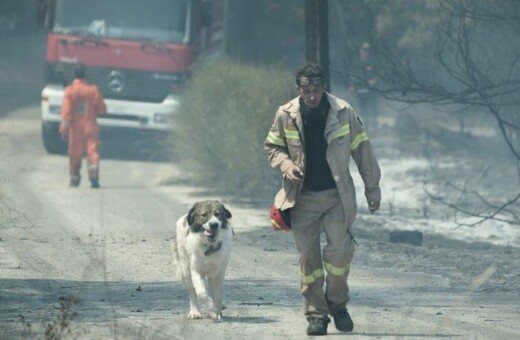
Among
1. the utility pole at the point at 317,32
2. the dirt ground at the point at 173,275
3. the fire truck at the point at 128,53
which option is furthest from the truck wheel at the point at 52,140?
the utility pole at the point at 317,32

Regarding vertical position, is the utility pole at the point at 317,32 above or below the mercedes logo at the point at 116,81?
above

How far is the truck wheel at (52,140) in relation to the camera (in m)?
25.4

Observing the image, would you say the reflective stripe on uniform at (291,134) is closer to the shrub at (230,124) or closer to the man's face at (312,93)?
the man's face at (312,93)

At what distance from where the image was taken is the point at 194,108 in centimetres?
2280

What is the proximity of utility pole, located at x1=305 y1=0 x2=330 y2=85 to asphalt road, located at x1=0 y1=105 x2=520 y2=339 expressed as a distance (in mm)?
2171

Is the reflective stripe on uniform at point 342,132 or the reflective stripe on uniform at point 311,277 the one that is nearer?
the reflective stripe on uniform at point 342,132

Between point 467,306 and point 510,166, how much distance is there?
1657cm

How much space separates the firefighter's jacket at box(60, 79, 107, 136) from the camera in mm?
21078

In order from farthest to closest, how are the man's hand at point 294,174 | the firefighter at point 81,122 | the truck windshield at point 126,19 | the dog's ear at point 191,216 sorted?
the truck windshield at point 126,19 < the firefighter at point 81,122 < the dog's ear at point 191,216 < the man's hand at point 294,174

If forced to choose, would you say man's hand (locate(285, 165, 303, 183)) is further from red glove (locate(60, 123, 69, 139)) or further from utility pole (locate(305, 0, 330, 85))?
red glove (locate(60, 123, 69, 139))

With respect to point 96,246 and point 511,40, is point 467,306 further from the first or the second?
point 511,40

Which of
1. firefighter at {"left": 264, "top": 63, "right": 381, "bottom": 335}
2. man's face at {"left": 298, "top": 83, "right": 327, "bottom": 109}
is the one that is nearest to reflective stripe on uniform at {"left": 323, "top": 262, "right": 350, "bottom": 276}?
firefighter at {"left": 264, "top": 63, "right": 381, "bottom": 335}

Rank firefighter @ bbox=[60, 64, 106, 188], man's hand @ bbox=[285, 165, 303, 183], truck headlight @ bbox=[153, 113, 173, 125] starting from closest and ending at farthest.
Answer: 1. man's hand @ bbox=[285, 165, 303, 183]
2. firefighter @ bbox=[60, 64, 106, 188]
3. truck headlight @ bbox=[153, 113, 173, 125]

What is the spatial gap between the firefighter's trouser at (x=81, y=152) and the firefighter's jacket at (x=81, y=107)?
0.19 ft
